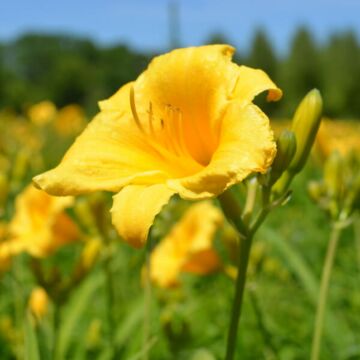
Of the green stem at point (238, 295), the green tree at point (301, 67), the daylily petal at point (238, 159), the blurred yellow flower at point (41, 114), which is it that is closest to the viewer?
the daylily petal at point (238, 159)

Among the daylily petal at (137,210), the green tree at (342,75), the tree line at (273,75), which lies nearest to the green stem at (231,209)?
the daylily petal at (137,210)

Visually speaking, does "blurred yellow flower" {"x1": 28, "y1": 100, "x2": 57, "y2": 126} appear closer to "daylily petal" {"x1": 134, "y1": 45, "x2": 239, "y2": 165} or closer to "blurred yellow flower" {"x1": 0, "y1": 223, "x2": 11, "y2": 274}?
"blurred yellow flower" {"x1": 0, "y1": 223, "x2": 11, "y2": 274}

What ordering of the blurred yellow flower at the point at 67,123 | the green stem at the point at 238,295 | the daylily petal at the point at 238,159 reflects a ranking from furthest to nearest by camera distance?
1. the blurred yellow flower at the point at 67,123
2. the green stem at the point at 238,295
3. the daylily petal at the point at 238,159

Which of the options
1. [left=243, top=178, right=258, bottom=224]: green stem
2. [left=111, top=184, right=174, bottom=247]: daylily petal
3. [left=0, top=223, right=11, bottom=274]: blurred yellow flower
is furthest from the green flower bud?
[left=0, top=223, right=11, bottom=274]: blurred yellow flower

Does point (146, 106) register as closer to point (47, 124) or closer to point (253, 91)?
point (253, 91)

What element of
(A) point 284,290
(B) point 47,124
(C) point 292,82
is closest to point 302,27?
(C) point 292,82

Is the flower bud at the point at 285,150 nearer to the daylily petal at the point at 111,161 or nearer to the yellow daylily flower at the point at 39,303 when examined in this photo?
the daylily petal at the point at 111,161

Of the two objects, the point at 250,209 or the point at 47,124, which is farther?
the point at 47,124

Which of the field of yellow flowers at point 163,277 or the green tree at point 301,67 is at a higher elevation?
the field of yellow flowers at point 163,277
